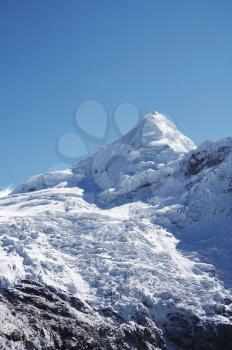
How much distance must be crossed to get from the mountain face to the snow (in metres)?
0.25

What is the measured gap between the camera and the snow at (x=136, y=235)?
122m

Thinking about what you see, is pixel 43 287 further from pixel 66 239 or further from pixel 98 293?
pixel 66 239

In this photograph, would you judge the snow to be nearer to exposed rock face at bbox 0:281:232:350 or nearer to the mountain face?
the mountain face

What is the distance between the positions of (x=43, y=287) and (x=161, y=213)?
169 ft

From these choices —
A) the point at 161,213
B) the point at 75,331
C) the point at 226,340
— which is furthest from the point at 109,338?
the point at 161,213

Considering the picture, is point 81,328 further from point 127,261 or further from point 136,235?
point 136,235

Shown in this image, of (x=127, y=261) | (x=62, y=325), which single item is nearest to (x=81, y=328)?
(x=62, y=325)

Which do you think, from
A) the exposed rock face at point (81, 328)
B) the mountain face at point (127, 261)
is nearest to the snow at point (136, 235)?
the mountain face at point (127, 261)

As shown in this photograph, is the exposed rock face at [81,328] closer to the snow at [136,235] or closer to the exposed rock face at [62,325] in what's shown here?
the exposed rock face at [62,325]

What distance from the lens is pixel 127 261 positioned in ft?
443

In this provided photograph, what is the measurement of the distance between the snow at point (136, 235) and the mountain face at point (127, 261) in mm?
251

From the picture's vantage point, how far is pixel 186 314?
117875mm

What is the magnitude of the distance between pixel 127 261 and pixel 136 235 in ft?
44.1

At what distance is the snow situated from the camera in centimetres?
12206
